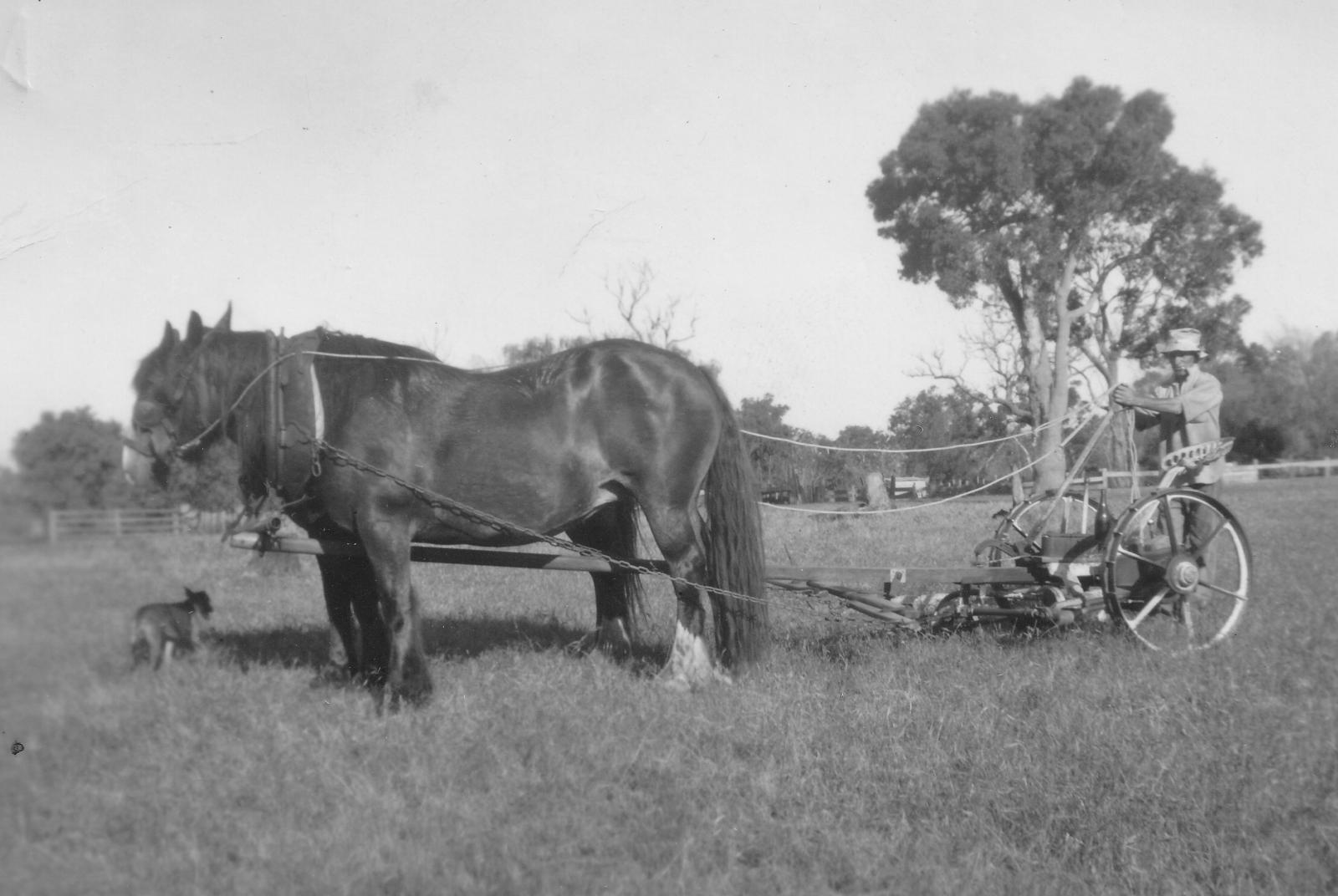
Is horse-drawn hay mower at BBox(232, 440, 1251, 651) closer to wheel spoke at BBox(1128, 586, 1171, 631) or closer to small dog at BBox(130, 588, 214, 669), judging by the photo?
wheel spoke at BBox(1128, 586, 1171, 631)

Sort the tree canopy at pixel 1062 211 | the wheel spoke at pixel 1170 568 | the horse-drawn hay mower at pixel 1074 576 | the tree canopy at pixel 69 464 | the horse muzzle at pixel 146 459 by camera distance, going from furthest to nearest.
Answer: the tree canopy at pixel 1062 211, the wheel spoke at pixel 1170 568, the horse-drawn hay mower at pixel 1074 576, the horse muzzle at pixel 146 459, the tree canopy at pixel 69 464

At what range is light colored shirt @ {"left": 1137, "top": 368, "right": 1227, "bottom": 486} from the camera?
18.7 feet

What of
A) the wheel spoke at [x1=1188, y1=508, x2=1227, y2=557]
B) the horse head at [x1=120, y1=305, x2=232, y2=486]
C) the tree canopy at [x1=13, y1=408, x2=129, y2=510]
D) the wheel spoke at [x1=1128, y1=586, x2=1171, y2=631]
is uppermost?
the horse head at [x1=120, y1=305, x2=232, y2=486]

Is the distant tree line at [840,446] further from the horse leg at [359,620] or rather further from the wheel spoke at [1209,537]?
the wheel spoke at [1209,537]

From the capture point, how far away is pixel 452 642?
584 centimetres

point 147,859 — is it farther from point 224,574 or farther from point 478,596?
point 224,574

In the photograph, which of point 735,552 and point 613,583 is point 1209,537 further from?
point 613,583

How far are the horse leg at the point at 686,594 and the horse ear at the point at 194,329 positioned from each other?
2308 mm

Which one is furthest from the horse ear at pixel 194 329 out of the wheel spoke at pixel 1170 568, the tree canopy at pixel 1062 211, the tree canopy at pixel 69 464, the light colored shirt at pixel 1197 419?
the tree canopy at pixel 1062 211

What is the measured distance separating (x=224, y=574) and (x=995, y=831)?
7.00 m

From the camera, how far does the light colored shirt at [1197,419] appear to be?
18.7ft

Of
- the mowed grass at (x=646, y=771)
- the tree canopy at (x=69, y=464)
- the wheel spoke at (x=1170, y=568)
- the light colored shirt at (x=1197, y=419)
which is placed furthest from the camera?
the light colored shirt at (x=1197, y=419)

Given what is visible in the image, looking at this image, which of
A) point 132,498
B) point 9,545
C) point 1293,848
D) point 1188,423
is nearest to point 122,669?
point 132,498

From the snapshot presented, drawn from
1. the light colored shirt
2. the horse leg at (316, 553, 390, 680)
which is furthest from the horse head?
the light colored shirt
